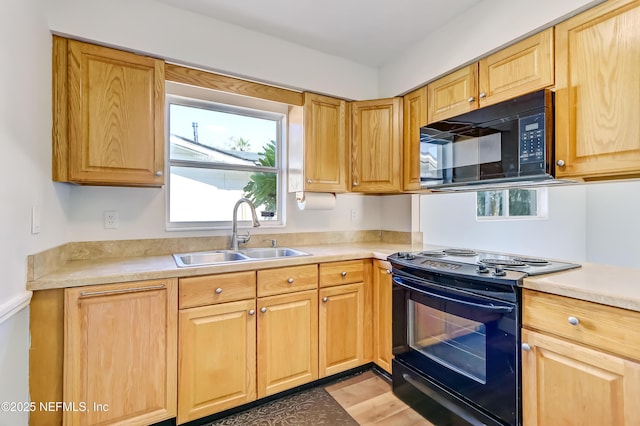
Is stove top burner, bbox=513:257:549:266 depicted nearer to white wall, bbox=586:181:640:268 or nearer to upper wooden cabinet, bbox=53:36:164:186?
upper wooden cabinet, bbox=53:36:164:186

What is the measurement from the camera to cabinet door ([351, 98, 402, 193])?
2461 millimetres

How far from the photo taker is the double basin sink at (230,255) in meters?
2.08

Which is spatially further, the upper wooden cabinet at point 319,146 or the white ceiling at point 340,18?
the upper wooden cabinet at point 319,146

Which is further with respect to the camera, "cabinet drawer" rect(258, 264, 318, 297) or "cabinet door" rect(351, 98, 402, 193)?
"cabinet door" rect(351, 98, 402, 193)

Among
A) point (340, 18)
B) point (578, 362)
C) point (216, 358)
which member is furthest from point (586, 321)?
point (340, 18)

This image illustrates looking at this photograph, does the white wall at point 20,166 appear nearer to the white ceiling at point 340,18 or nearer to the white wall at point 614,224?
the white ceiling at point 340,18

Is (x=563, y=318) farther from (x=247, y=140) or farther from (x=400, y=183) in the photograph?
(x=247, y=140)

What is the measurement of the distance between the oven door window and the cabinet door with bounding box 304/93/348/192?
1073mm

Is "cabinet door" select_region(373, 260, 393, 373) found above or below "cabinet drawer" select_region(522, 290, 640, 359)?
below

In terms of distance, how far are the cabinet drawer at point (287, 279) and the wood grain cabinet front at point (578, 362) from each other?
116cm

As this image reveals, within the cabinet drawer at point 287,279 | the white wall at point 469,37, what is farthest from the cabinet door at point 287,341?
the white wall at point 469,37

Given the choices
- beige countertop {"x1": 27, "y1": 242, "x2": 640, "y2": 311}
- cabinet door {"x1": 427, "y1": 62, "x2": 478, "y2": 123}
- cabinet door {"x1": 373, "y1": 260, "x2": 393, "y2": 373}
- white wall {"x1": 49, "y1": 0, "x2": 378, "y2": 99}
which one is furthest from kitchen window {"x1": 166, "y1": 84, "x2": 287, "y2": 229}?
cabinet door {"x1": 427, "y1": 62, "x2": 478, "y2": 123}

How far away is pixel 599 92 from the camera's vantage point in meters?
1.42

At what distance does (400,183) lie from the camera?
2.45 m
